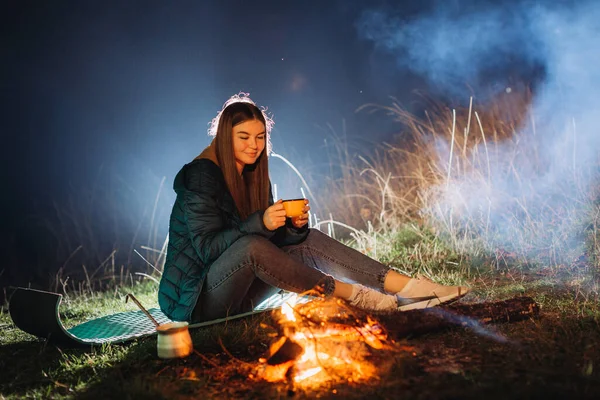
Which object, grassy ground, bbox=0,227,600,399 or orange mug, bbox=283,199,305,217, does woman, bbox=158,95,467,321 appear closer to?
orange mug, bbox=283,199,305,217

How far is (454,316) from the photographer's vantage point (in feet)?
8.97

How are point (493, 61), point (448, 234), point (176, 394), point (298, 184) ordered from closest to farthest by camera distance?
point (176, 394), point (448, 234), point (493, 61), point (298, 184)

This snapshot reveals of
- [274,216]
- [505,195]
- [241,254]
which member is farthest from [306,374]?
[505,195]

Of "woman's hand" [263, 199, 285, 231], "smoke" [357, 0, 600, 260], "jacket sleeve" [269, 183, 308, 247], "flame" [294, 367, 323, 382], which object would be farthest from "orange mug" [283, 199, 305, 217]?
"smoke" [357, 0, 600, 260]

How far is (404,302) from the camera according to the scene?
3.12 metres

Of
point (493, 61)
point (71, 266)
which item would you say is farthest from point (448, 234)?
point (71, 266)

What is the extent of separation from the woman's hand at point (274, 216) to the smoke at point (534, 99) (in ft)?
7.43

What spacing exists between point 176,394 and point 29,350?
1.41m

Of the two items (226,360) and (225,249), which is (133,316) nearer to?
(225,249)

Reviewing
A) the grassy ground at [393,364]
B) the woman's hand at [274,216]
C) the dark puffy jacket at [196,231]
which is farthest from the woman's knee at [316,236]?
the grassy ground at [393,364]

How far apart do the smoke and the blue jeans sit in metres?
1.82

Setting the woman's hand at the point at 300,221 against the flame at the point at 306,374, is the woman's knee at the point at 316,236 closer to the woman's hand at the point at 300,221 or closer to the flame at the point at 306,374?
the woman's hand at the point at 300,221

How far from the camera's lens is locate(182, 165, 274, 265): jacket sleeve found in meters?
3.00

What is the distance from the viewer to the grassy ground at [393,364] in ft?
6.68
